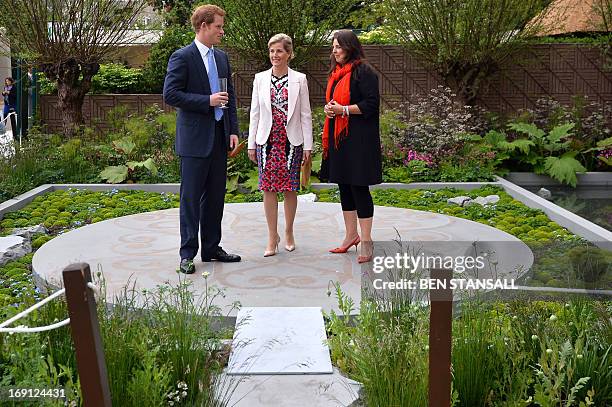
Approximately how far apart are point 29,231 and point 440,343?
6089 millimetres

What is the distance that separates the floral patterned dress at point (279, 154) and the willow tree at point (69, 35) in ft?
24.7

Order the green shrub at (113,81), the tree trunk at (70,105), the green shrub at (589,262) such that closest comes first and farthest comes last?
the green shrub at (589,262) → the tree trunk at (70,105) → the green shrub at (113,81)

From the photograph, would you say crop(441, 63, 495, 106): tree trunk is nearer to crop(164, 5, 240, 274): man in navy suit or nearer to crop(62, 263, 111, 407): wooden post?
crop(164, 5, 240, 274): man in navy suit

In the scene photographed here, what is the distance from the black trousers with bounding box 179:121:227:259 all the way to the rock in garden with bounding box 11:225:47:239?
7.40 ft

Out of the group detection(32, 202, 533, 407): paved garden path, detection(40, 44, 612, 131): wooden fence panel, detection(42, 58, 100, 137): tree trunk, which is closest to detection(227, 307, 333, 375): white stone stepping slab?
detection(32, 202, 533, 407): paved garden path

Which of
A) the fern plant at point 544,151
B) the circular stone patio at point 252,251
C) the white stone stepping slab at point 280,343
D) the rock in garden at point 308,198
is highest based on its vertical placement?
the fern plant at point 544,151

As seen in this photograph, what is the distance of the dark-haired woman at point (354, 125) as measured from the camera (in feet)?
20.6

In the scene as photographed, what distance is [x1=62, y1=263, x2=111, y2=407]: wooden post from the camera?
2754mm

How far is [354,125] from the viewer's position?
21.0ft

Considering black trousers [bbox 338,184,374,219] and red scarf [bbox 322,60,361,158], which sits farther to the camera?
black trousers [bbox 338,184,374,219]

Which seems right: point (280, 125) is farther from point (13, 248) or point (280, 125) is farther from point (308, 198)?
point (308, 198)

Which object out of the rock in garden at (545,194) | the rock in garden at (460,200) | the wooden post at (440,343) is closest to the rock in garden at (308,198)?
the rock in garden at (460,200)

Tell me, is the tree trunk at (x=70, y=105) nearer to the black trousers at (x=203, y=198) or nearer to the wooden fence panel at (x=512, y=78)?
the wooden fence panel at (x=512, y=78)

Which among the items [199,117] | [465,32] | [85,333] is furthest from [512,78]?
[85,333]
